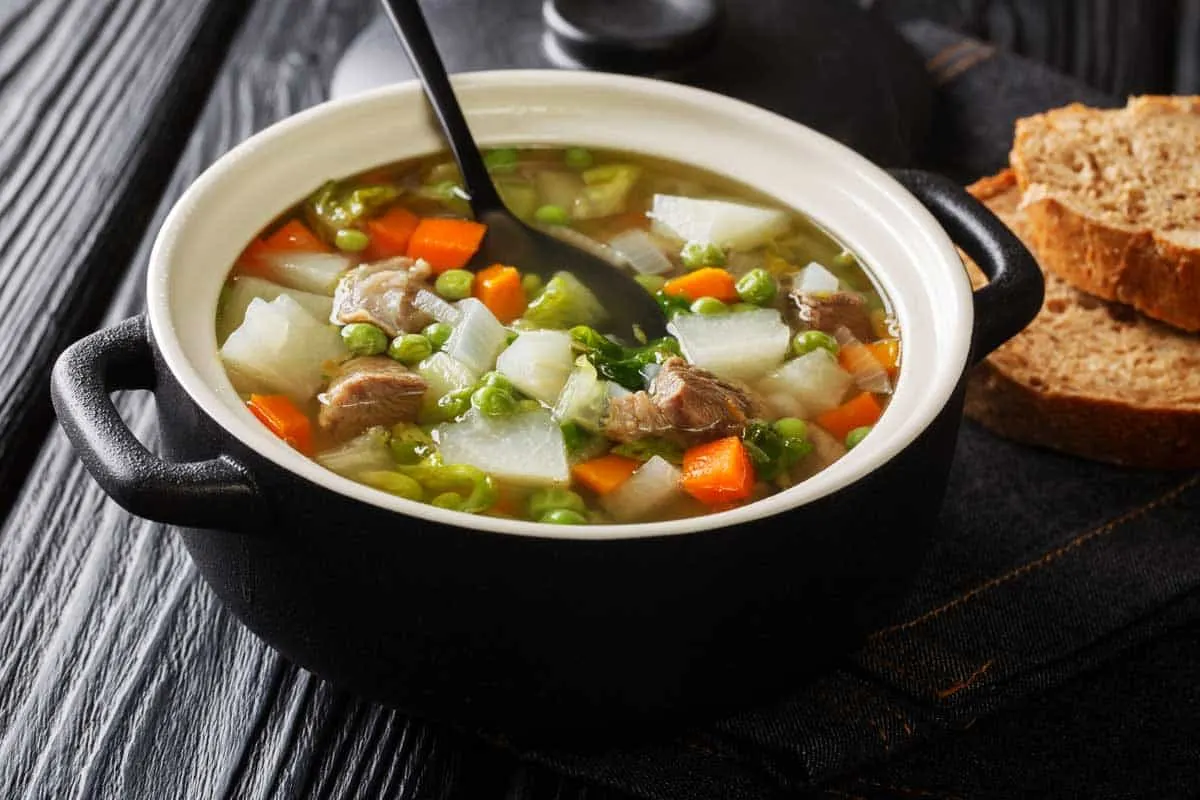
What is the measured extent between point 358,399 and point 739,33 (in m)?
1.79

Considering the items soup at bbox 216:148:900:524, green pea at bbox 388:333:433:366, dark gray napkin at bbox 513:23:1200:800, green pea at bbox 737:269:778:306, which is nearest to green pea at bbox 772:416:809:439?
soup at bbox 216:148:900:524

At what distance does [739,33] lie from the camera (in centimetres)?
364

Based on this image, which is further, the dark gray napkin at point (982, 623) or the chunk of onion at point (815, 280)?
the chunk of onion at point (815, 280)

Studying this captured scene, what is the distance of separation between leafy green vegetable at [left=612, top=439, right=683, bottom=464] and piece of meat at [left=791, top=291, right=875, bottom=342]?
17.1 inches

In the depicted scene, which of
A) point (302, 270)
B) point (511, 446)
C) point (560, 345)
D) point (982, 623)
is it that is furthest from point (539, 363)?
point (982, 623)

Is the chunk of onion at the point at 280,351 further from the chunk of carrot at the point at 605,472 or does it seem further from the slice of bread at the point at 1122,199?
the slice of bread at the point at 1122,199

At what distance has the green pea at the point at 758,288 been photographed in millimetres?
2607

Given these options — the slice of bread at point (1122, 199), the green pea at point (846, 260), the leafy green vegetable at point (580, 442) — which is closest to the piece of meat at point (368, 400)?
the leafy green vegetable at point (580, 442)

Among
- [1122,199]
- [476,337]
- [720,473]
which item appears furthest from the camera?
[1122,199]

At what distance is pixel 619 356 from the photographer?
245 centimetres

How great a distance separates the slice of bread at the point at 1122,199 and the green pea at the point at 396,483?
1796 mm

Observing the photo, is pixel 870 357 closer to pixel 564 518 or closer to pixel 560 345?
pixel 560 345

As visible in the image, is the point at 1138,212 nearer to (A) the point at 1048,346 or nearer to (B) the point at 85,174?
(A) the point at 1048,346

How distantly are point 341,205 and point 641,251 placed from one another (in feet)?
1.82
